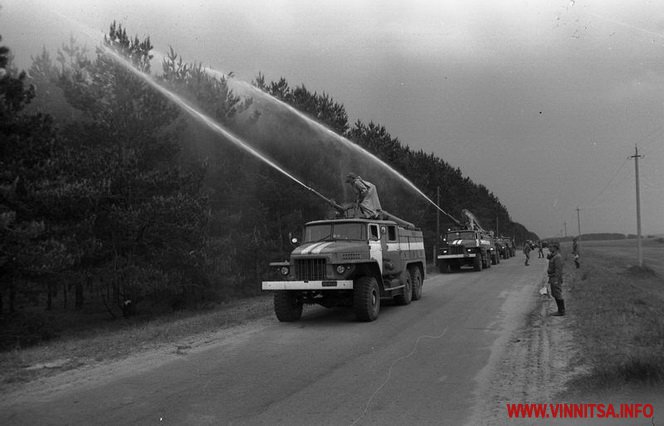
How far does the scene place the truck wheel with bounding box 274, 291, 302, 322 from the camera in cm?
1192

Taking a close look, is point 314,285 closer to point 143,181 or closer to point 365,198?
point 365,198

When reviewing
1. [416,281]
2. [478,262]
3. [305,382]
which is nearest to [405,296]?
[416,281]

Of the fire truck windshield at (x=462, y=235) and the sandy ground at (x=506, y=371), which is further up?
the fire truck windshield at (x=462, y=235)

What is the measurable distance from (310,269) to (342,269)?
70cm

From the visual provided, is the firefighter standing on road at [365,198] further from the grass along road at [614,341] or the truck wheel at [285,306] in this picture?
the grass along road at [614,341]

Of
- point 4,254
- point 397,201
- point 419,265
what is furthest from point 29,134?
point 397,201

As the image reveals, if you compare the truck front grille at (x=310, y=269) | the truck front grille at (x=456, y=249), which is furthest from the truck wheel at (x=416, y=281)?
the truck front grille at (x=456, y=249)

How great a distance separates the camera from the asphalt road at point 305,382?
5531 mm

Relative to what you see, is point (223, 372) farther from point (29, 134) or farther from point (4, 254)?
point (29, 134)

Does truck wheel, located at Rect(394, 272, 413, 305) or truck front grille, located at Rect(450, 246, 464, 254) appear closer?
truck wheel, located at Rect(394, 272, 413, 305)

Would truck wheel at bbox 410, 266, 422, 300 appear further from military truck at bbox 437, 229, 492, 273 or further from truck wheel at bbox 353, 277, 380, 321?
military truck at bbox 437, 229, 492, 273

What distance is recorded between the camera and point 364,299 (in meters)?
11.4

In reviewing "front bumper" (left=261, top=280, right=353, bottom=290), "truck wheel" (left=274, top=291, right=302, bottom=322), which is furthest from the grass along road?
"truck wheel" (left=274, top=291, right=302, bottom=322)

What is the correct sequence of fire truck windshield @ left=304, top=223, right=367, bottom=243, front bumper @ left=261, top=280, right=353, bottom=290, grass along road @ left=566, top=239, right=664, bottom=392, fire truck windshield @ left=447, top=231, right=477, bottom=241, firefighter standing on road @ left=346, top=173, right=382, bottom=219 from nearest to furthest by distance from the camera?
1. grass along road @ left=566, top=239, right=664, bottom=392
2. front bumper @ left=261, top=280, right=353, bottom=290
3. fire truck windshield @ left=304, top=223, right=367, bottom=243
4. firefighter standing on road @ left=346, top=173, right=382, bottom=219
5. fire truck windshield @ left=447, top=231, right=477, bottom=241
